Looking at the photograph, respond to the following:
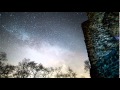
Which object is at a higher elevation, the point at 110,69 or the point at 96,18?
the point at 96,18

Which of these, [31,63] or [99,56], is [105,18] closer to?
[99,56]

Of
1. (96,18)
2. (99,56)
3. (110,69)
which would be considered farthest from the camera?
(96,18)

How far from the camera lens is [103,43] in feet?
22.0

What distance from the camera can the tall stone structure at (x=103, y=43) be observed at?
20.5ft

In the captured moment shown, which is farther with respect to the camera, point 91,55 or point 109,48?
point 91,55

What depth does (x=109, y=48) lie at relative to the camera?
6.52 meters

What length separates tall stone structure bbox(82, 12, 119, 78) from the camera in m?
6.26
